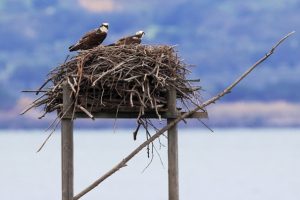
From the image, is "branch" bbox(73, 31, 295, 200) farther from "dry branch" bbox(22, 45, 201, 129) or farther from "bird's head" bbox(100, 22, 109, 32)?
"bird's head" bbox(100, 22, 109, 32)

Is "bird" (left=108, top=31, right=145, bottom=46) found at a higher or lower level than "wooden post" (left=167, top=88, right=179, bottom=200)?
higher

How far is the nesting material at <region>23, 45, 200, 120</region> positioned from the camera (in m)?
11.4

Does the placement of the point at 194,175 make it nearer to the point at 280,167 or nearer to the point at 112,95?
the point at 280,167

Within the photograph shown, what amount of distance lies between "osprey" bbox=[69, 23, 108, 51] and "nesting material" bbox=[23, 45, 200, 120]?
1.36ft

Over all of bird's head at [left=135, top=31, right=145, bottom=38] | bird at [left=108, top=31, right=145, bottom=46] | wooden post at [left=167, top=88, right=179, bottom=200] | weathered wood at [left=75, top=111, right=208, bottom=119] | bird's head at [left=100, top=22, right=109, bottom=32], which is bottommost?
wooden post at [left=167, top=88, right=179, bottom=200]

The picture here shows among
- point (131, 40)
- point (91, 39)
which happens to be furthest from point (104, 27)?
point (131, 40)

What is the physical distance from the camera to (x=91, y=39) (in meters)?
12.3

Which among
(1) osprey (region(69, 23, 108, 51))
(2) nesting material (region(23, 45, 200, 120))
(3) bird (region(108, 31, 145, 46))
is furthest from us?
(1) osprey (region(69, 23, 108, 51))

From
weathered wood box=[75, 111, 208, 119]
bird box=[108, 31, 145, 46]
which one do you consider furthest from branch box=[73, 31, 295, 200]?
bird box=[108, 31, 145, 46]

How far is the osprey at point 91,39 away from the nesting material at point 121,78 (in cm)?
42

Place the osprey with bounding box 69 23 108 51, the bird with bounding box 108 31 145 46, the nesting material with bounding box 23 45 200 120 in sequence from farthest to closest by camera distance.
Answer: the osprey with bounding box 69 23 108 51 < the bird with bounding box 108 31 145 46 < the nesting material with bounding box 23 45 200 120

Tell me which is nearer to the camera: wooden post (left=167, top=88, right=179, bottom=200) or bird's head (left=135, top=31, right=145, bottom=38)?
wooden post (left=167, top=88, right=179, bottom=200)

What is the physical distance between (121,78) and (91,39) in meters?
1.19

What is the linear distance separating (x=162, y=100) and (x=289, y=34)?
5.61 ft
